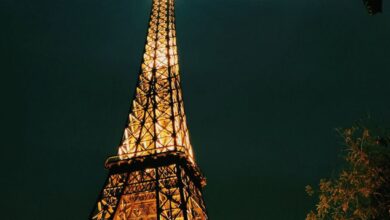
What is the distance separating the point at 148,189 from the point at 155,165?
1.65 metres

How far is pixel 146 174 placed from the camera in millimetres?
26375

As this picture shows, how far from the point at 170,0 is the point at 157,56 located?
7444 millimetres

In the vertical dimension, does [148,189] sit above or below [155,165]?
below

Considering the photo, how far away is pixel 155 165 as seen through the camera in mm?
26188

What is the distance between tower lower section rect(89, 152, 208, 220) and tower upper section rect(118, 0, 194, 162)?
92cm

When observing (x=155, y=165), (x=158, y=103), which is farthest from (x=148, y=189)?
(x=158, y=103)

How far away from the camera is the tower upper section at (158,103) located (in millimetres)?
27703

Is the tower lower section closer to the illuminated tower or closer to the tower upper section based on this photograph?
the illuminated tower

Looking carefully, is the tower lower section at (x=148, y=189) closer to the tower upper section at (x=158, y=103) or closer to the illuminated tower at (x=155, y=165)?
the illuminated tower at (x=155, y=165)

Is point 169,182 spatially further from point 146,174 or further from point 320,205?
point 320,205

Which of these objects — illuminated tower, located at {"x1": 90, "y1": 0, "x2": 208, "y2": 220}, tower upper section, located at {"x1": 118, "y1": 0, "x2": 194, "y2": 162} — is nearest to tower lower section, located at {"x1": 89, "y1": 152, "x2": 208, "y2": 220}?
illuminated tower, located at {"x1": 90, "y1": 0, "x2": 208, "y2": 220}

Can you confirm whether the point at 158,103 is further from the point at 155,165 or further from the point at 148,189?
the point at 148,189

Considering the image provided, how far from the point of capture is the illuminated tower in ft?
81.9

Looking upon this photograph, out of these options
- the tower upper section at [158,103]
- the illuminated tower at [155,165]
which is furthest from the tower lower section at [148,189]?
the tower upper section at [158,103]
